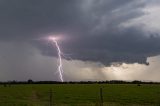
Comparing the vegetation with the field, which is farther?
the vegetation

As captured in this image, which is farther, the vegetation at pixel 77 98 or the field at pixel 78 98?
the vegetation at pixel 77 98
